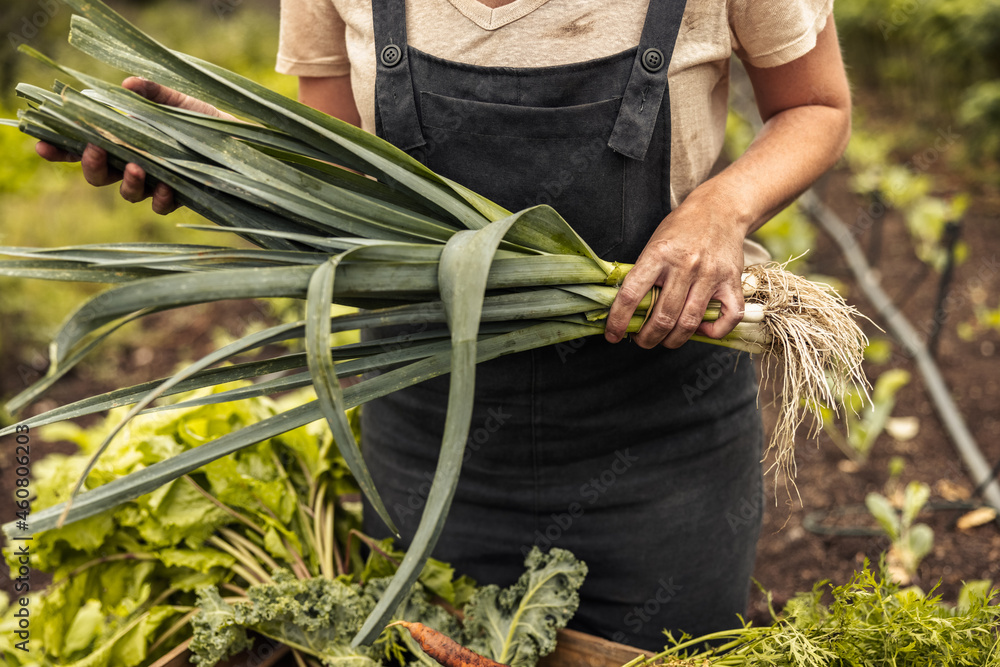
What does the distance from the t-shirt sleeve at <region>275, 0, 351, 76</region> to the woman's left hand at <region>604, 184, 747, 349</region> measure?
2.15 ft

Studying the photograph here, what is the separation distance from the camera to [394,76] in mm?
1166

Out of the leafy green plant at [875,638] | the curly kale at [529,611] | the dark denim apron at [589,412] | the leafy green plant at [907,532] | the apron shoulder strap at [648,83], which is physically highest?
the apron shoulder strap at [648,83]

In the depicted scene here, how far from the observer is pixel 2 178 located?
3.48 meters

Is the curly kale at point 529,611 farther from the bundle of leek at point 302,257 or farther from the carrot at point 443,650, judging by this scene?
the bundle of leek at point 302,257

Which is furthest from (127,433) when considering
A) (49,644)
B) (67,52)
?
(67,52)

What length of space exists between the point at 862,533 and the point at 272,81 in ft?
18.9

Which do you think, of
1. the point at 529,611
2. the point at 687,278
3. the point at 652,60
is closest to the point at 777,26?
the point at 652,60

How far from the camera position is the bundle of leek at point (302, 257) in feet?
2.78

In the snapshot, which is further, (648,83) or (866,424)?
(866,424)

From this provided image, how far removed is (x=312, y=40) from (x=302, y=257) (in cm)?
54

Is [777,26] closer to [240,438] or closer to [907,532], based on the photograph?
[240,438]

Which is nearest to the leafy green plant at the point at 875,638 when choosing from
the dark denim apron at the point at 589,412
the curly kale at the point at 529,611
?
the curly kale at the point at 529,611

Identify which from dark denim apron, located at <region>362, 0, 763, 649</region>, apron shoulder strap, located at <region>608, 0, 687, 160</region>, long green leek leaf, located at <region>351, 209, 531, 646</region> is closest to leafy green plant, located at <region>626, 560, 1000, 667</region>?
dark denim apron, located at <region>362, 0, 763, 649</region>

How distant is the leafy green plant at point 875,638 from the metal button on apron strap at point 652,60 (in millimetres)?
770
